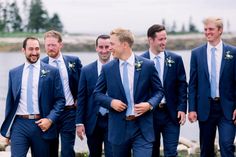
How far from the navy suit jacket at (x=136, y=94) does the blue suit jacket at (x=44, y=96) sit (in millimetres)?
862

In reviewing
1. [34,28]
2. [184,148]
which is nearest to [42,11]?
[34,28]

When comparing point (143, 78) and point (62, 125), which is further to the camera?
point (62, 125)

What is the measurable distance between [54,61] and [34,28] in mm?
101361

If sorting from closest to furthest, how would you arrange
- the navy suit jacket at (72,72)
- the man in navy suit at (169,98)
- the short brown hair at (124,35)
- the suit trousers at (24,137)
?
the short brown hair at (124,35) < the suit trousers at (24,137) < the man in navy suit at (169,98) < the navy suit jacket at (72,72)

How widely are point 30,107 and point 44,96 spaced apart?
0.21m

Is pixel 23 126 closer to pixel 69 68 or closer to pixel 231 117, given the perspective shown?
pixel 69 68

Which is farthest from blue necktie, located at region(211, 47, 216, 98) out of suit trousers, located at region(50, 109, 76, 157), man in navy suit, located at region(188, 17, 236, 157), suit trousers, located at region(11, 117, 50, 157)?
suit trousers, located at region(11, 117, 50, 157)

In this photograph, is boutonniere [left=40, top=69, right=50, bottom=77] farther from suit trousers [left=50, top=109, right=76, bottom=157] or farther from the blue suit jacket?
suit trousers [left=50, top=109, right=76, bottom=157]

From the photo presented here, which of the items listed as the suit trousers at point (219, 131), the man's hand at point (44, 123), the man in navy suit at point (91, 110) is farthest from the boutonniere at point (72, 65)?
the suit trousers at point (219, 131)

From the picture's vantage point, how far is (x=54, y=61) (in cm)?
830

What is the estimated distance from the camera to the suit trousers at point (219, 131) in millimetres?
7427

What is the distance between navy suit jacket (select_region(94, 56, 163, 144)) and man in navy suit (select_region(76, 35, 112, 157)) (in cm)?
97

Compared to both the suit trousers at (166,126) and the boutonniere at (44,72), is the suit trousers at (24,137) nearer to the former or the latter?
the boutonniere at (44,72)

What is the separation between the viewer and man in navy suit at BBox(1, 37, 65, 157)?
7.31 m
